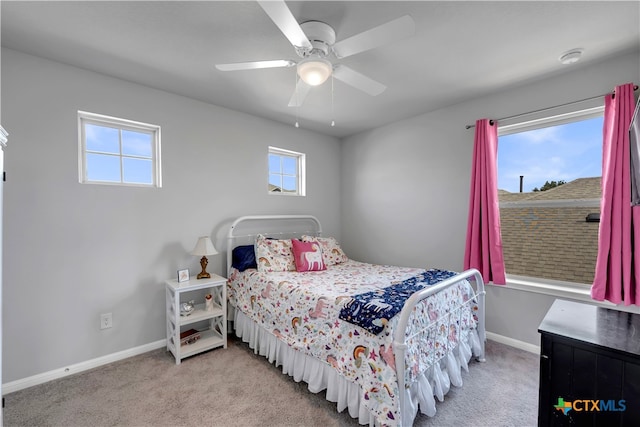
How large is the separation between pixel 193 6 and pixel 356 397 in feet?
8.24

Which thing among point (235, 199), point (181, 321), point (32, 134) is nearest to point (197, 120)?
point (235, 199)

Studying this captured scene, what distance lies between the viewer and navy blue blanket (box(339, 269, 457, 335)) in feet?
5.20

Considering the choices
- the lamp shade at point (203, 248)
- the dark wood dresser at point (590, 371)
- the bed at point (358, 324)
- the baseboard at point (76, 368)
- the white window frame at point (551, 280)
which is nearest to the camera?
the dark wood dresser at point (590, 371)

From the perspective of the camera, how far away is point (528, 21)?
1.74 m

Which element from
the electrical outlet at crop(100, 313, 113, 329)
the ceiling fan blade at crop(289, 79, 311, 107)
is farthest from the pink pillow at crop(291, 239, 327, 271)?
the electrical outlet at crop(100, 313, 113, 329)

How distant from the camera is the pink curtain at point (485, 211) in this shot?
2678mm

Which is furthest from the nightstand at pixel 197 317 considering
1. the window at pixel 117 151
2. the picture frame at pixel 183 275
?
the window at pixel 117 151

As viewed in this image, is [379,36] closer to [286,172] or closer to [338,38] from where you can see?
[338,38]

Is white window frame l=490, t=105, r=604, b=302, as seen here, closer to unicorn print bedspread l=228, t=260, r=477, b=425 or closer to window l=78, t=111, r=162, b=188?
unicorn print bedspread l=228, t=260, r=477, b=425

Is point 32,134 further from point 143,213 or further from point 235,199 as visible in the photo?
point 235,199

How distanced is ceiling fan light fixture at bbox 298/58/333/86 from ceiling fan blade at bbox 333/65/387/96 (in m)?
0.12

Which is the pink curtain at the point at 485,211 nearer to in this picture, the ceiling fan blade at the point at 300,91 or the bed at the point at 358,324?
the bed at the point at 358,324

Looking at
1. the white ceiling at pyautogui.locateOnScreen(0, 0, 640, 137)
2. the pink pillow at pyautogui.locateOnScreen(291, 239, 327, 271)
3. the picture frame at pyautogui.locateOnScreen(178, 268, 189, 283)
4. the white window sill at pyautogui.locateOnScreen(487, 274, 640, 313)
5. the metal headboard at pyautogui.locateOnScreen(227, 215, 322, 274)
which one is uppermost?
the white ceiling at pyautogui.locateOnScreen(0, 0, 640, 137)

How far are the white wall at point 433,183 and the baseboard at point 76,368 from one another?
276 cm
